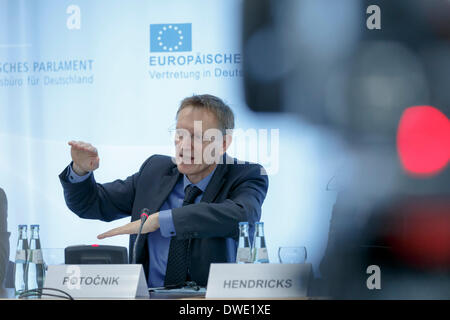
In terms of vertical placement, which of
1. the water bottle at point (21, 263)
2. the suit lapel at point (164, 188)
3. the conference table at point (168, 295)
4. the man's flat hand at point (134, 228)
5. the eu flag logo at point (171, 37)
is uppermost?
the eu flag logo at point (171, 37)

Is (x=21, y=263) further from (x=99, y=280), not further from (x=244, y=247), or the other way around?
(x=244, y=247)

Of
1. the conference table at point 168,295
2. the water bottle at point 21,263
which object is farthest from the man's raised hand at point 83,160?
the conference table at point 168,295

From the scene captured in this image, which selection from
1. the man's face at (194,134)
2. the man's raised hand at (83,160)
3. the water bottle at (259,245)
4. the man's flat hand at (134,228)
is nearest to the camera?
the water bottle at (259,245)

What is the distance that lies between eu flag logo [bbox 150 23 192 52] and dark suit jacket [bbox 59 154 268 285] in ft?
2.39

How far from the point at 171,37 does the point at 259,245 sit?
164 cm

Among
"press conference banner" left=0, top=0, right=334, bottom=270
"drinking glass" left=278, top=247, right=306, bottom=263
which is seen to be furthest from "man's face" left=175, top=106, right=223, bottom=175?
"drinking glass" left=278, top=247, right=306, bottom=263

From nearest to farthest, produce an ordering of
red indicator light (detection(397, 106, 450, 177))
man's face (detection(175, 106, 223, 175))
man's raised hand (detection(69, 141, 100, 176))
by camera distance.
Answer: man's raised hand (detection(69, 141, 100, 176)), man's face (detection(175, 106, 223, 175)), red indicator light (detection(397, 106, 450, 177))

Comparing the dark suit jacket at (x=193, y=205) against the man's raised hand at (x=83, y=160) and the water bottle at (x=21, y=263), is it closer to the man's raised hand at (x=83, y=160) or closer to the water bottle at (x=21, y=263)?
the man's raised hand at (x=83, y=160)

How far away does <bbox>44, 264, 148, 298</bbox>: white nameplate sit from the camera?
182 centimetres

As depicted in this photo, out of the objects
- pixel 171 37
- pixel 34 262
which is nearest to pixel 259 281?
pixel 34 262

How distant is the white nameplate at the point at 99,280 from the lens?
182 centimetres

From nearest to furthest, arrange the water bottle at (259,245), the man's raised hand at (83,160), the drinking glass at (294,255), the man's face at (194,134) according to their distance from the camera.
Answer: the drinking glass at (294,255) → the water bottle at (259,245) → the man's raised hand at (83,160) → the man's face at (194,134)

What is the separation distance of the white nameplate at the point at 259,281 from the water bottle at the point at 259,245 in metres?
0.23

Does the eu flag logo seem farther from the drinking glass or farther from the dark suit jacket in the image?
the drinking glass
